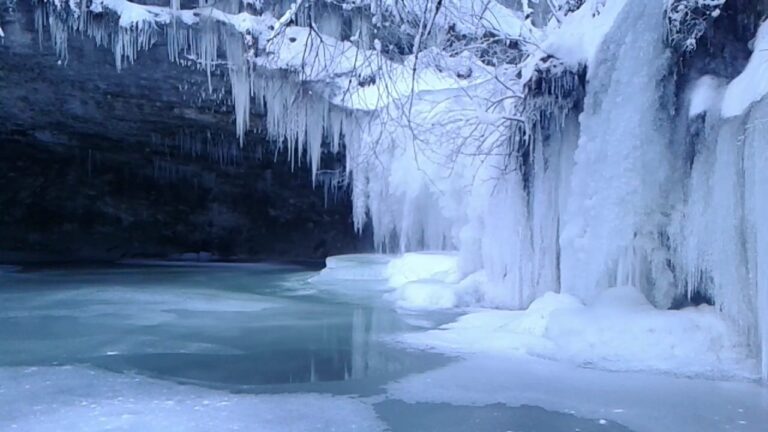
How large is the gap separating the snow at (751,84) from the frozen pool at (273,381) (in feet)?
6.66

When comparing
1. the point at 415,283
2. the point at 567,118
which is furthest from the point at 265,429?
the point at 415,283

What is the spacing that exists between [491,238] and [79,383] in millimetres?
5288

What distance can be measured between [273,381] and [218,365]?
0.69 meters

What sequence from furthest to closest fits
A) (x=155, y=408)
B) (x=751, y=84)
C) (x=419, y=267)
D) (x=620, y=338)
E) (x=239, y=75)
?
(x=419, y=267) < (x=239, y=75) < (x=620, y=338) < (x=751, y=84) < (x=155, y=408)

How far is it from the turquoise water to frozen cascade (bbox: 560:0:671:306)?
6.27ft

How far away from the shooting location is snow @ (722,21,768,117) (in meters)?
4.80

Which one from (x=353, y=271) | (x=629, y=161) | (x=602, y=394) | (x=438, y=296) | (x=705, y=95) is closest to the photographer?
(x=602, y=394)

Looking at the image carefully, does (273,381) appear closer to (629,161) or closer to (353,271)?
(629,161)

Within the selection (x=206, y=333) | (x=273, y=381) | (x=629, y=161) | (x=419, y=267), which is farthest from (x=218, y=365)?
(x=419, y=267)

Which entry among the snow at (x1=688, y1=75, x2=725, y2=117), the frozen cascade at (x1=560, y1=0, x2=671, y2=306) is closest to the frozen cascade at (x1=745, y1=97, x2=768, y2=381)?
the snow at (x1=688, y1=75, x2=725, y2=117)

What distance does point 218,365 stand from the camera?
5016mm

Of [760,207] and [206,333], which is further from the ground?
[760,207]

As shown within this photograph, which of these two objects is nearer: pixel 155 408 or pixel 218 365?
pixel 155 408

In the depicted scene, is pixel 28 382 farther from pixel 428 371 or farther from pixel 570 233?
pixel 570 233
